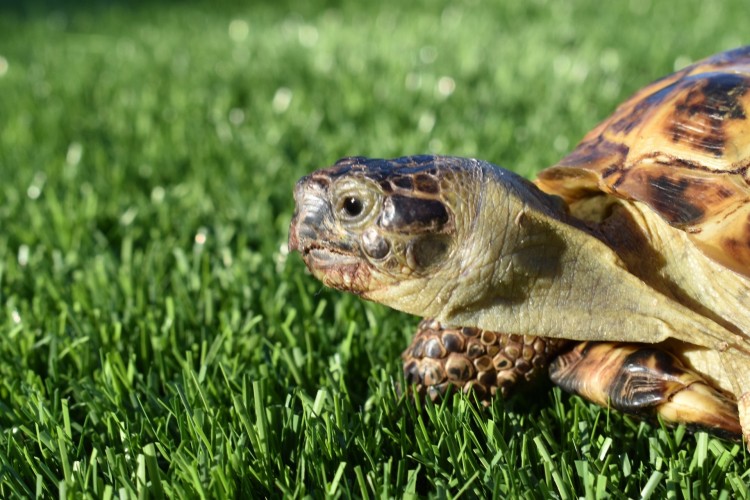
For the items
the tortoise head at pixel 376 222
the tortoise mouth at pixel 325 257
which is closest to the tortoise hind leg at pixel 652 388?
the tortoise head at pixel 376 222

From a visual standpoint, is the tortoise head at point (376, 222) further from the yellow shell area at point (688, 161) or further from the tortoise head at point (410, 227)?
the yellow shell area at point (688, 161)

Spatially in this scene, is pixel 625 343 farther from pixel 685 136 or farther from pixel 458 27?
pixel 458 27

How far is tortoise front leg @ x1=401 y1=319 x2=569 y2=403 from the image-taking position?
1723mm

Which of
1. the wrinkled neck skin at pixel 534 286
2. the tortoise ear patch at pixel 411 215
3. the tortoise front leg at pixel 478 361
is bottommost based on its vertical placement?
the tortoise front leg at pixel 478 361

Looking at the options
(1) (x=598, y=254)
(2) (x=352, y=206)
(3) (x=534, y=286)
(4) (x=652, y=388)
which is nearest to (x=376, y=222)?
(2) (x=352, y=206)

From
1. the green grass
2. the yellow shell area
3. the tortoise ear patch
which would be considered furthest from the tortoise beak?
the yellow shell area

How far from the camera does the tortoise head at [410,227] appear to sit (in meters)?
1.47

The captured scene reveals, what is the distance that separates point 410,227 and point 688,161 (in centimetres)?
62

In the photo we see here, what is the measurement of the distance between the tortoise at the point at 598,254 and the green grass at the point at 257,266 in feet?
0.46

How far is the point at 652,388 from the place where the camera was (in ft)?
5.02

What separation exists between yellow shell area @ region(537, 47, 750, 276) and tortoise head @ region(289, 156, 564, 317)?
26 centimetres

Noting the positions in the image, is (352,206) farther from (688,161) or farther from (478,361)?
(688,161)

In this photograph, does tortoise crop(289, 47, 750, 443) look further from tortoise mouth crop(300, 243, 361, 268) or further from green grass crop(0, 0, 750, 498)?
green grass crop(0, 0, 750, 498)

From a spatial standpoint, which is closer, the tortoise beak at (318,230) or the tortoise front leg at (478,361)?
the tortoise beak at (318,230)
